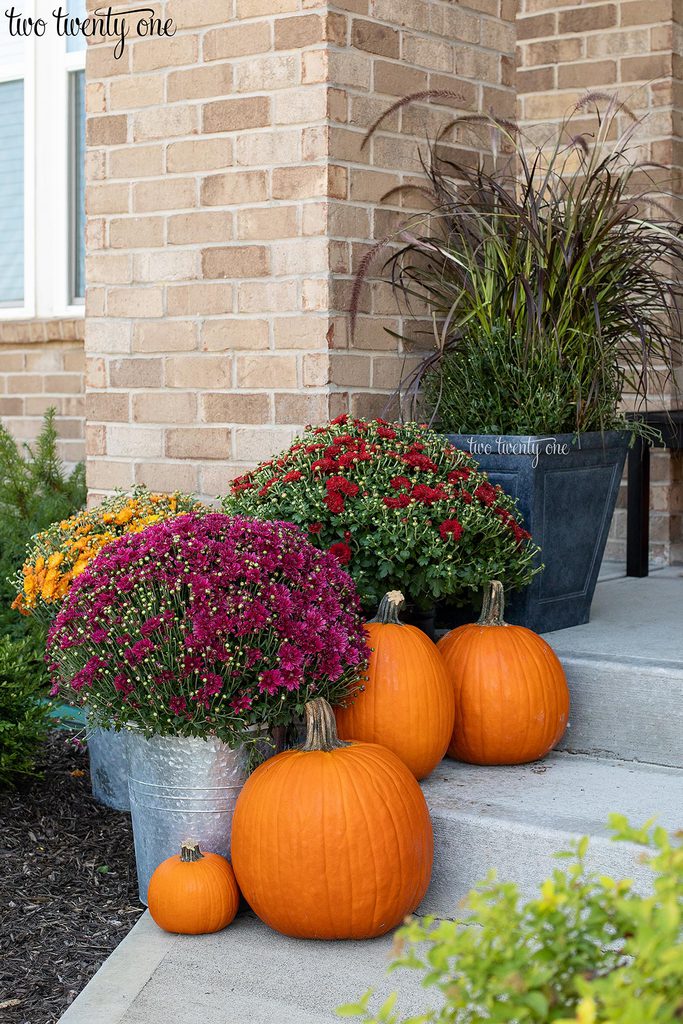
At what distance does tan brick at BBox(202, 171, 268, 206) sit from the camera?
353 centimetres

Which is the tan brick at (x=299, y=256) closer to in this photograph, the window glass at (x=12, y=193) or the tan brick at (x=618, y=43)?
the tan brick at (x=618, y=43)

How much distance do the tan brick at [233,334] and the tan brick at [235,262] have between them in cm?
13

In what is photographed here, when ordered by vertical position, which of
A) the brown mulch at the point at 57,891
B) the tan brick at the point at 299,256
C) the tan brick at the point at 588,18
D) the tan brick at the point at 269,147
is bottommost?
the brown mulch at the point at 57,891

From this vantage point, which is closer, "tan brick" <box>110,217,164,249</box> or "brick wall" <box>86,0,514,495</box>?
"brick wall" <box>86,0,514,495</box>

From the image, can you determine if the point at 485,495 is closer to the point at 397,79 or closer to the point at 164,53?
the point at 397,79

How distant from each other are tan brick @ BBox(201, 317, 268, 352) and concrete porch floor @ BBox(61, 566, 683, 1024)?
1193mm

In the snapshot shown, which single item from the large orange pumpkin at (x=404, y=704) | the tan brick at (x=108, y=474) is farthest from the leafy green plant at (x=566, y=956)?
the tan brick at (x=108, y=474)

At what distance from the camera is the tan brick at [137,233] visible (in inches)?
149

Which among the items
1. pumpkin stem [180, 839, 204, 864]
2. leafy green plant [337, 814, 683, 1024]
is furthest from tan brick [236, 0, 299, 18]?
leafy green plant [337, 814, 683, 1024]

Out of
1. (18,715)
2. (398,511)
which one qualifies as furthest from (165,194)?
(18,715)

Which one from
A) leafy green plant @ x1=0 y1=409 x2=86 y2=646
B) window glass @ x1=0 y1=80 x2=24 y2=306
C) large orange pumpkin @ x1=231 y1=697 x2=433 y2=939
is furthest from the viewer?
window glass @ x1=0 y1=80 x2=24 y2=306

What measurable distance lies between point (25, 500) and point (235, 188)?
68.8 inches

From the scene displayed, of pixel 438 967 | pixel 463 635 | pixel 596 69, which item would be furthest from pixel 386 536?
pixel 596 69

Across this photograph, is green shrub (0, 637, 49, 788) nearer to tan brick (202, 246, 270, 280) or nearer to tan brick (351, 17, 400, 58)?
tan brick (202, 246, 270, 280)
